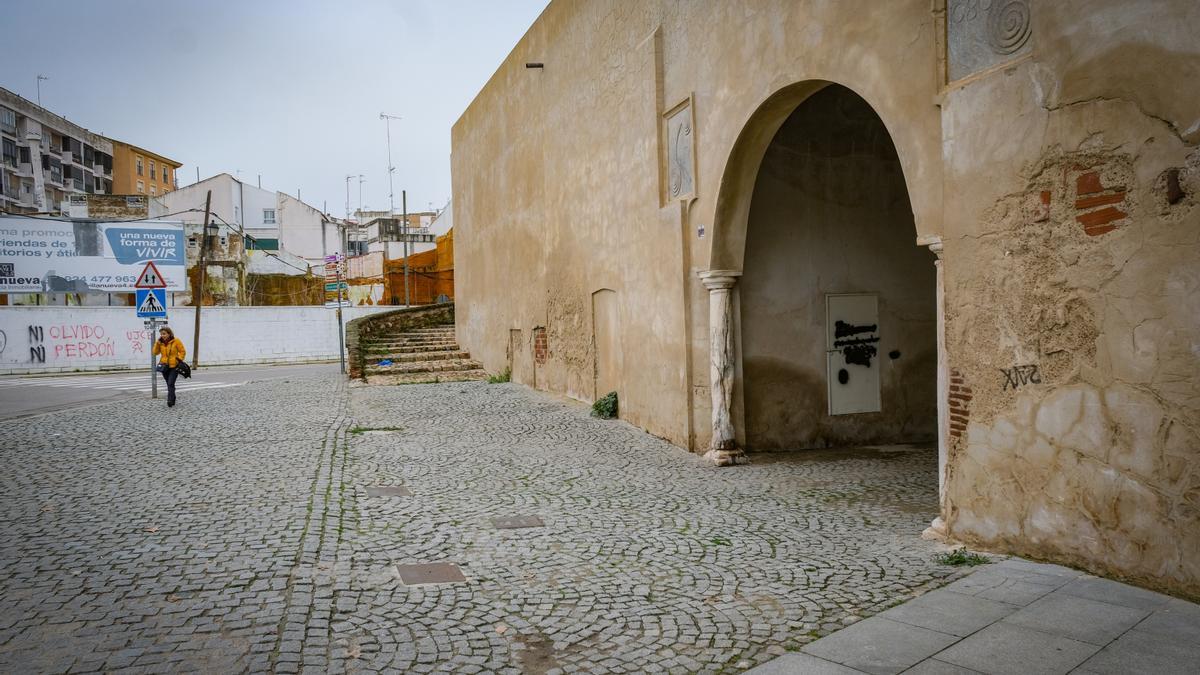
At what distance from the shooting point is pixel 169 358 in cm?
1492

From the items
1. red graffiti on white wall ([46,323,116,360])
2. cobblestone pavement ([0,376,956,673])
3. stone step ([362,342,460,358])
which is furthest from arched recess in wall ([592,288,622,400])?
red graffiti on white wall ([46,323,116,360])

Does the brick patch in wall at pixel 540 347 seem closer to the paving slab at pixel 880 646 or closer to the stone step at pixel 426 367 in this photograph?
the stone step at pixel 426 367

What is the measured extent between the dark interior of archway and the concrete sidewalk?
5136 millimetres

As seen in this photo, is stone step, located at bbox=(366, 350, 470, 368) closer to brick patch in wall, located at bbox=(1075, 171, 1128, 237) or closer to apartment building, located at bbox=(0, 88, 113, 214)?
brick patch in wall, located at bbox=(1075, 171, 1128, 237)

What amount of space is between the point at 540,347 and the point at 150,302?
26.6 feet

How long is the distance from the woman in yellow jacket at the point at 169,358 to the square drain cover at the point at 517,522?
10.4 m

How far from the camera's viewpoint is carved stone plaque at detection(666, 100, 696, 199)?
9.43 m

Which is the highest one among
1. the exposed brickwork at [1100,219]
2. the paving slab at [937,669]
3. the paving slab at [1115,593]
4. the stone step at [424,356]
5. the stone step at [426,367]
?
the exposed brickwork at [1100,219]

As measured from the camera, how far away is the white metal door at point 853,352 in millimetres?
9805

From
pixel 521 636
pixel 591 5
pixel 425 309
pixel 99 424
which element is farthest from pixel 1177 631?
pixel 425 309

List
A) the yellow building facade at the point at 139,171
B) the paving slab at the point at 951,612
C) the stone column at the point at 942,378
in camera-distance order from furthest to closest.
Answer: the yellow building facade at the point at 139,171 → the stone column at the point at 942,378 → the paving slab at the point at 951,612

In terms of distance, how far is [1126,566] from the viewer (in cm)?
435

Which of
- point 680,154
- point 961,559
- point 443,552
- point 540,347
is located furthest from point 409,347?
point 961,559

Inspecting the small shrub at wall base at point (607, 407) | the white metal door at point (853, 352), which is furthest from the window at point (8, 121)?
the white metal door at point (853, 352)
